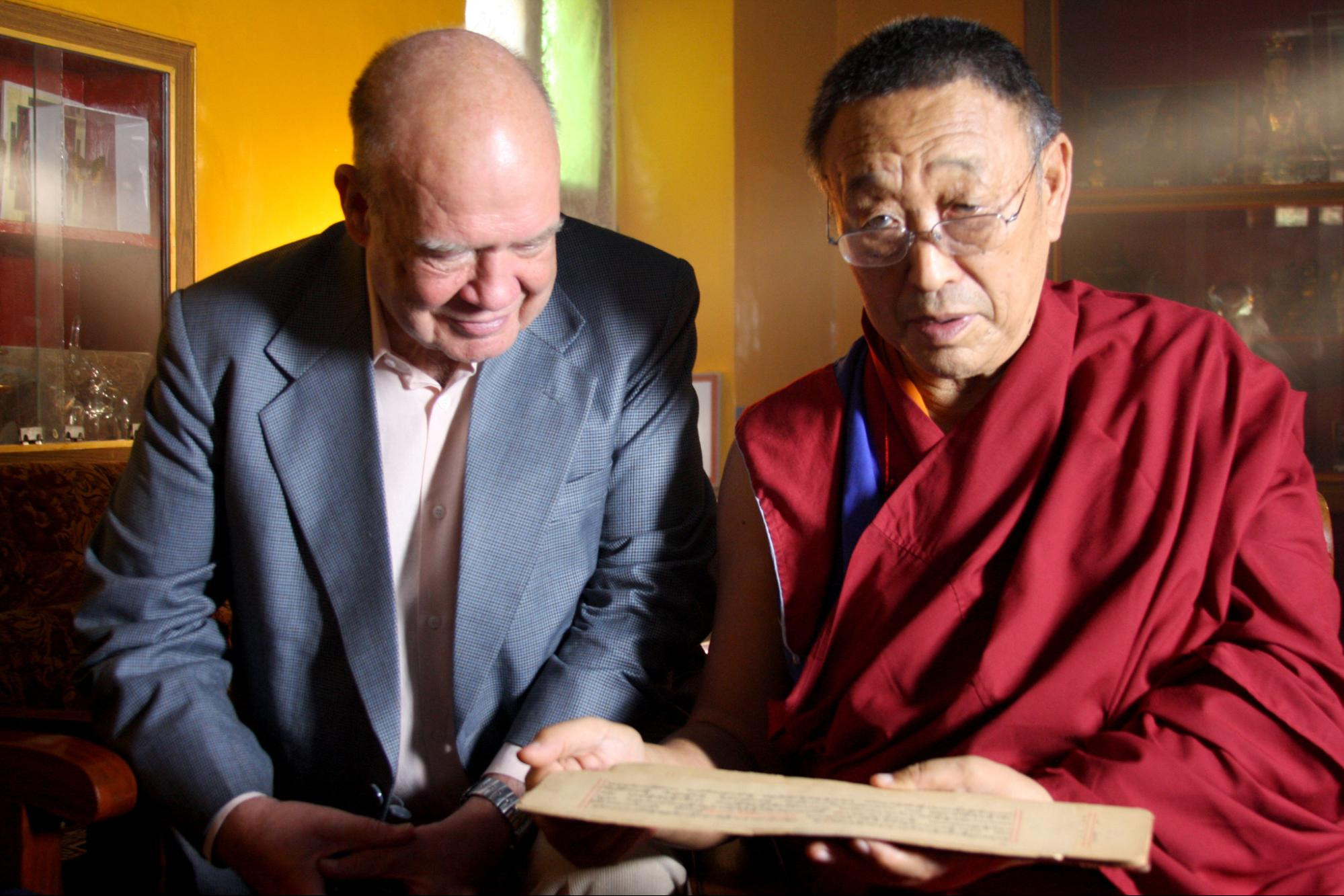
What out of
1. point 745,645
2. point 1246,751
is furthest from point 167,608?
point 1246,751

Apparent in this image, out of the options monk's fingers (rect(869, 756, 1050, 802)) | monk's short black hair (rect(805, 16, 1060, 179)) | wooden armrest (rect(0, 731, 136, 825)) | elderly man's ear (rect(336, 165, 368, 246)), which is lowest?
wooden armrest (rect(0, 731, 136, 825))

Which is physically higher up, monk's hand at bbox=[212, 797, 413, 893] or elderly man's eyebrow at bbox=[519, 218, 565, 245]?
elderly man's eyebrow at bbox=[519, 218, 565, 245]

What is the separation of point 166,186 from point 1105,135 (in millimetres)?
2756

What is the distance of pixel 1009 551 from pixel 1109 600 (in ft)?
0.41

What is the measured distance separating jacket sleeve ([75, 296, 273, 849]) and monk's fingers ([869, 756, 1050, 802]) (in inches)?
31.5

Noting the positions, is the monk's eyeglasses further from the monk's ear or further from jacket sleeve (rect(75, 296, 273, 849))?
jacket sleeve (rect(75, 296, 273, 849))

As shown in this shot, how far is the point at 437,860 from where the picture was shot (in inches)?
48.1

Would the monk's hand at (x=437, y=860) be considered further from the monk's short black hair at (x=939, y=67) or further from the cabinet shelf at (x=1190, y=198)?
the cabinet shelf at (x=1190, y=198)

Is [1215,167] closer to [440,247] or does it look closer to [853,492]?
[853,492]

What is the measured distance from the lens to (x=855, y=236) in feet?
4.06

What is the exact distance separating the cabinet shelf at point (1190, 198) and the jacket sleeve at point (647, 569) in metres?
2.30

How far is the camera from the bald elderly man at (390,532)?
4.30 ft

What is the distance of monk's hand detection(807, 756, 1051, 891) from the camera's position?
3.08 ft

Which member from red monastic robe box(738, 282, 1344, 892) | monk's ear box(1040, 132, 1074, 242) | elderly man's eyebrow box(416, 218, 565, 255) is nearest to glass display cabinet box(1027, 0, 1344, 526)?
monk's ear box(1040, 132, 1074, 242)
